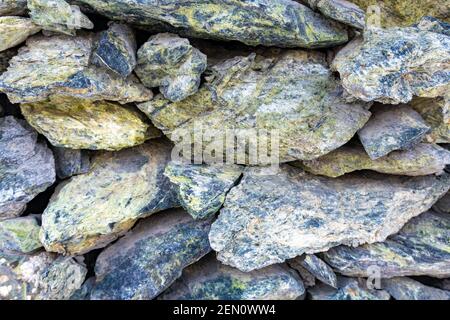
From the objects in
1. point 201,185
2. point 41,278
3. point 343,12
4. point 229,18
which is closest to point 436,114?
point 343,12

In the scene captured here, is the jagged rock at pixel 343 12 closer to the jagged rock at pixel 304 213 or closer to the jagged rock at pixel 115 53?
the jagged rock at pixel 304 213

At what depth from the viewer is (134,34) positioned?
516cm

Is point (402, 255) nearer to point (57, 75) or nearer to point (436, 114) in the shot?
point (436, 114)

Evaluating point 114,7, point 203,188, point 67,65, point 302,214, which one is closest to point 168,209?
point 203,188

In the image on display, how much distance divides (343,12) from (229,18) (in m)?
1.58

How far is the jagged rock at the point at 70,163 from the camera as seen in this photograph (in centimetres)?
564

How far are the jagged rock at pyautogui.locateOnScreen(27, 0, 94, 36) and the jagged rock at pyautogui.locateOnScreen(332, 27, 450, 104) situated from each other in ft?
11.9

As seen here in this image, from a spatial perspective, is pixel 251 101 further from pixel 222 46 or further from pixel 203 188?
pixel 203 188

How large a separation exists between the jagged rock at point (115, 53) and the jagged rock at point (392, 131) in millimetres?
3641

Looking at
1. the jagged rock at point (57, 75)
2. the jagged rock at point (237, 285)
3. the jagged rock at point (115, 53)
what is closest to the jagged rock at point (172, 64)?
the jagged rock at point (115, 53)

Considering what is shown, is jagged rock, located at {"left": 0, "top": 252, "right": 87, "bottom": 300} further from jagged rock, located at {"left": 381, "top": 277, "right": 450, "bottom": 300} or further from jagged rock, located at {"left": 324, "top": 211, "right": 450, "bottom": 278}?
jagged rock, located at {"left": 381, "top": 277, "right": 450, "bottom": 300}

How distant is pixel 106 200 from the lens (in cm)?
546

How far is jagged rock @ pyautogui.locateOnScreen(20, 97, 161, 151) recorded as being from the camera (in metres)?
5.21

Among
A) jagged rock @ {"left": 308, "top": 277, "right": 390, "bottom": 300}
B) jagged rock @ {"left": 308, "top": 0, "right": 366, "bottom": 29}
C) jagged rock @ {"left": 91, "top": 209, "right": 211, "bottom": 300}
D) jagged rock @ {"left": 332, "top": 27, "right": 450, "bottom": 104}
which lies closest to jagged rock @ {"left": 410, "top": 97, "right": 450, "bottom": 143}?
jagged rock @ {"left": 332, "top": 27, "right": 450, "bottom": 104}
